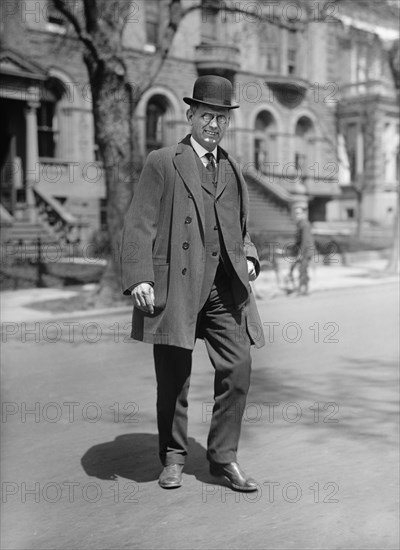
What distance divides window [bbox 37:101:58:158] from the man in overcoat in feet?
84.6

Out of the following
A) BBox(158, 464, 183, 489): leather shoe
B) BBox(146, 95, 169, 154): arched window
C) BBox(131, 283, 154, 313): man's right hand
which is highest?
BBox(146, 95, 169, 154): arched window

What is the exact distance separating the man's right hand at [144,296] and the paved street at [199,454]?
1120 mm

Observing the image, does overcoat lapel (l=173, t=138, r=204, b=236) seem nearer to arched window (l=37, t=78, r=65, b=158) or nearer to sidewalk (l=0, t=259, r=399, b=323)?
sidewalk (l=0, t=259, r=399, b=323)

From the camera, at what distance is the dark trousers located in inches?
181

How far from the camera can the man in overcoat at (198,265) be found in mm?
4438

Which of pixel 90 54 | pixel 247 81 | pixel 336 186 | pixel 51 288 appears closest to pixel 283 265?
pixel 51 288

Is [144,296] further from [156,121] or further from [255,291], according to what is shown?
[156,121]

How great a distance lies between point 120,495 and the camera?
4.78 m

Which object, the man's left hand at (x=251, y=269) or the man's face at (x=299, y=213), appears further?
the man's face at (x=299, y=213)

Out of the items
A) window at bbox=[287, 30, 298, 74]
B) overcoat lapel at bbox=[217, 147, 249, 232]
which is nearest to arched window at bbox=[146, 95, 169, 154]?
window at bbox=[287, 30, 298, 74]

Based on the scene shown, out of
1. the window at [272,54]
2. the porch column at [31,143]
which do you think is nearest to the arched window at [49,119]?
the porch column at [31,143]

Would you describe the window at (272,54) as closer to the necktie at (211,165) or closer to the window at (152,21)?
the window at (152,21)

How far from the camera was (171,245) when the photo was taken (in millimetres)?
4473

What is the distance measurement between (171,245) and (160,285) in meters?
0.23
